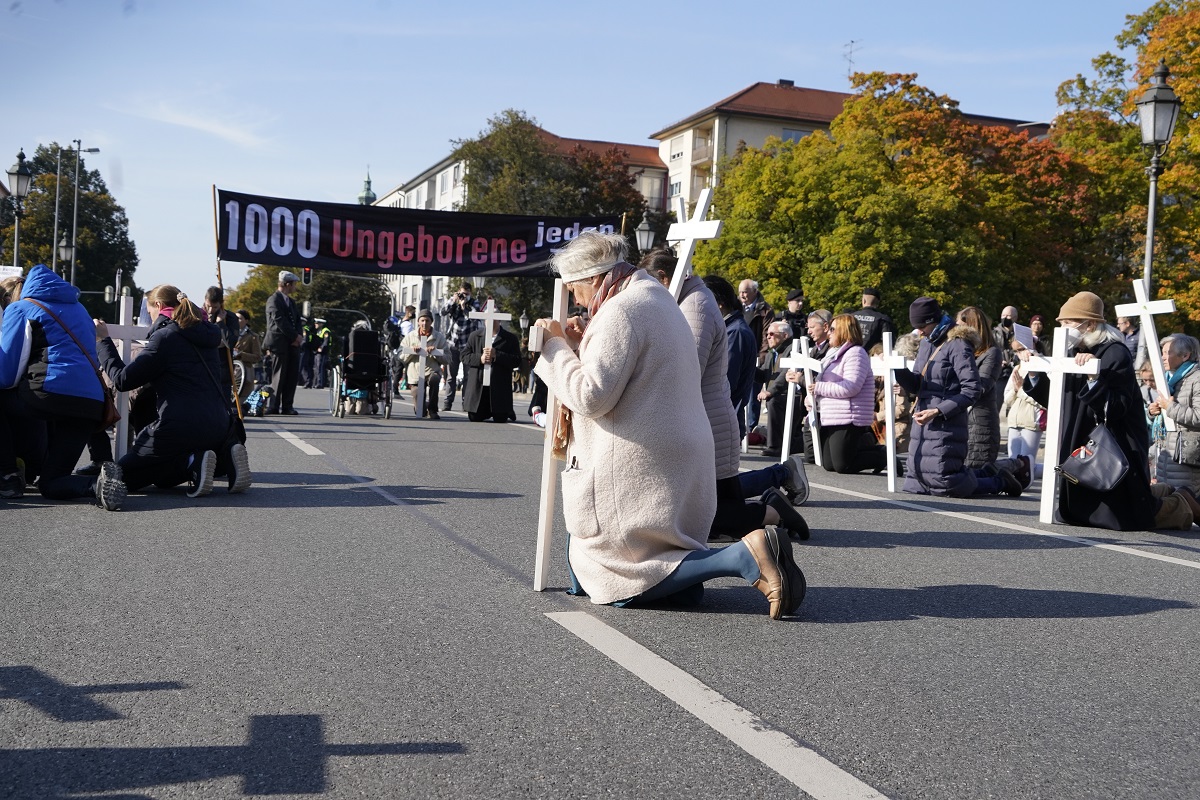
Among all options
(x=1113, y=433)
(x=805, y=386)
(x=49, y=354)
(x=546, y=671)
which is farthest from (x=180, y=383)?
(x=805, y=386)

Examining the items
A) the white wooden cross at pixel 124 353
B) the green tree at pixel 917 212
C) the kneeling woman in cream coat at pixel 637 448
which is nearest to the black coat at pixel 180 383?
the white wooden cross at pixel 124 353

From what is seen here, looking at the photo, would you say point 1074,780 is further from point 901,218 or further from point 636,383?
point 901,218

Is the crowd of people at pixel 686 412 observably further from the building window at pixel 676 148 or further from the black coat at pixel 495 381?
the building window at pixel 676 148

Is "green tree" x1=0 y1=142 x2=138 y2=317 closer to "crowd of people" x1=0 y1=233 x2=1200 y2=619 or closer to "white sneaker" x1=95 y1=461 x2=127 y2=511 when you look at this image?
"crowd of people" x1=0 y1=233 x2=1200 y2=619

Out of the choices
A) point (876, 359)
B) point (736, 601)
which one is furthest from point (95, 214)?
point (736, 601)

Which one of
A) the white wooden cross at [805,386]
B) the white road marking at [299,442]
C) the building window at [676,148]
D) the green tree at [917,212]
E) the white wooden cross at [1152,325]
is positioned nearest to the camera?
the white wooden cross at [1152,325]

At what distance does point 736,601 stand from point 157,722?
9.85ft

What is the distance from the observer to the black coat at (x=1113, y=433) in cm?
948

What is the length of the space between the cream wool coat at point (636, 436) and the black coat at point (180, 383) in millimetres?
4684

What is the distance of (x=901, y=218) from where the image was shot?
50344 mm

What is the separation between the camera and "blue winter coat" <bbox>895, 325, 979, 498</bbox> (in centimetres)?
1157

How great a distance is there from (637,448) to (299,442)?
10.0 metres

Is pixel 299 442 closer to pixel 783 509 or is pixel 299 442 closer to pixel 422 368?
pixel 422 368

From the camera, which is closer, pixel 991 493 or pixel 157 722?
pixel 157 722
